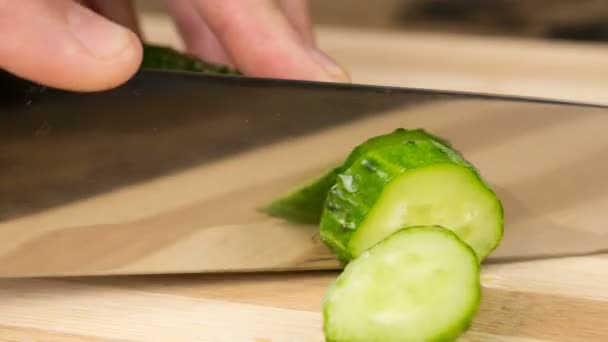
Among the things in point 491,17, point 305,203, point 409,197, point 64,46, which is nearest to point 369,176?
point 409,197

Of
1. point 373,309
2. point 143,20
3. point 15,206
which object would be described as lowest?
point 143,20

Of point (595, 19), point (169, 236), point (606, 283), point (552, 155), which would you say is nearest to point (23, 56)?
point (169, 236)

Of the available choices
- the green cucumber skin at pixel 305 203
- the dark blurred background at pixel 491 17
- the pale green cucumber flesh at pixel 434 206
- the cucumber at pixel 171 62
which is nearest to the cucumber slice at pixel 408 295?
the pale green cucumber flesh at pixel 434 206

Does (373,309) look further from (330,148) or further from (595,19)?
(595,19)

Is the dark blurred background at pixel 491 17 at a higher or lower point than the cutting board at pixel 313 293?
lower

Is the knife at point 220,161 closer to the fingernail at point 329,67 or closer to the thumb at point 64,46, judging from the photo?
the thumb at point 64,46

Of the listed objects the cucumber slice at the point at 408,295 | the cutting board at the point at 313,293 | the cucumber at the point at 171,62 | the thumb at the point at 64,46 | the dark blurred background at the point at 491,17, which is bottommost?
the dark blurred background at the point at 491,17
